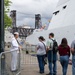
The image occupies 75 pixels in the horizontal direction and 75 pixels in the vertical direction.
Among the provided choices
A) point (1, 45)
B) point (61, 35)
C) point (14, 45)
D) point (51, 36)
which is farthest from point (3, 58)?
point (61, 35)

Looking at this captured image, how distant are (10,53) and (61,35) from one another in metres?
12.4

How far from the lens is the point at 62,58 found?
11.0 m

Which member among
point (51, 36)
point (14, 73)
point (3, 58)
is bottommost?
point (14, 73)

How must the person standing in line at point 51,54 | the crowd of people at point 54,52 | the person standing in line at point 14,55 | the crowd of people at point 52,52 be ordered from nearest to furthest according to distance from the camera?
the person standing in line at point 14,55 < the crowd of people at point 52,52 < the crowd of people at point 54,52 < the person standing in line at point 51,54

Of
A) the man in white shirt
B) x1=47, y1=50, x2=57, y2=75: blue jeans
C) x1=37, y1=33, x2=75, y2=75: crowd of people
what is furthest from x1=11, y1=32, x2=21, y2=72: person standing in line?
x1=47, y1=50, x2=57, y2=75: blue jeans

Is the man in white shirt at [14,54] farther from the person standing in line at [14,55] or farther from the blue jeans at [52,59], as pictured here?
the blue jeans at [52,59]

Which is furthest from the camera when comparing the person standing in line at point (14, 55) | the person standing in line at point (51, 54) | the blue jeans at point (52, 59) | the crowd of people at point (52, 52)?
the blue jeans at point (52, 59)

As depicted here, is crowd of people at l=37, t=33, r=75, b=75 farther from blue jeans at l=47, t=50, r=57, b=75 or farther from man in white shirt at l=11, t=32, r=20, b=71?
man in white shirt at l=11, t=32, r=20, b=71

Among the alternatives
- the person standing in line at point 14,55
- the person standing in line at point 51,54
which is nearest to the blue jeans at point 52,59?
the person standing in line at point 51,54

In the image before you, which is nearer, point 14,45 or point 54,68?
point 14,45

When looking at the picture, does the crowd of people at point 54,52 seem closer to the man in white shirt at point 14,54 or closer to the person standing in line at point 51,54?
the person standing in line at point 51,54

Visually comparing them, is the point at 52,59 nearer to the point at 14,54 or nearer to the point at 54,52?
the point at 54,52

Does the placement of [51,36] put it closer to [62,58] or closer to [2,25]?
[62,58]

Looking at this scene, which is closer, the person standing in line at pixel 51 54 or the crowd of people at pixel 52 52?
the crowd of people at pixel 52 52
